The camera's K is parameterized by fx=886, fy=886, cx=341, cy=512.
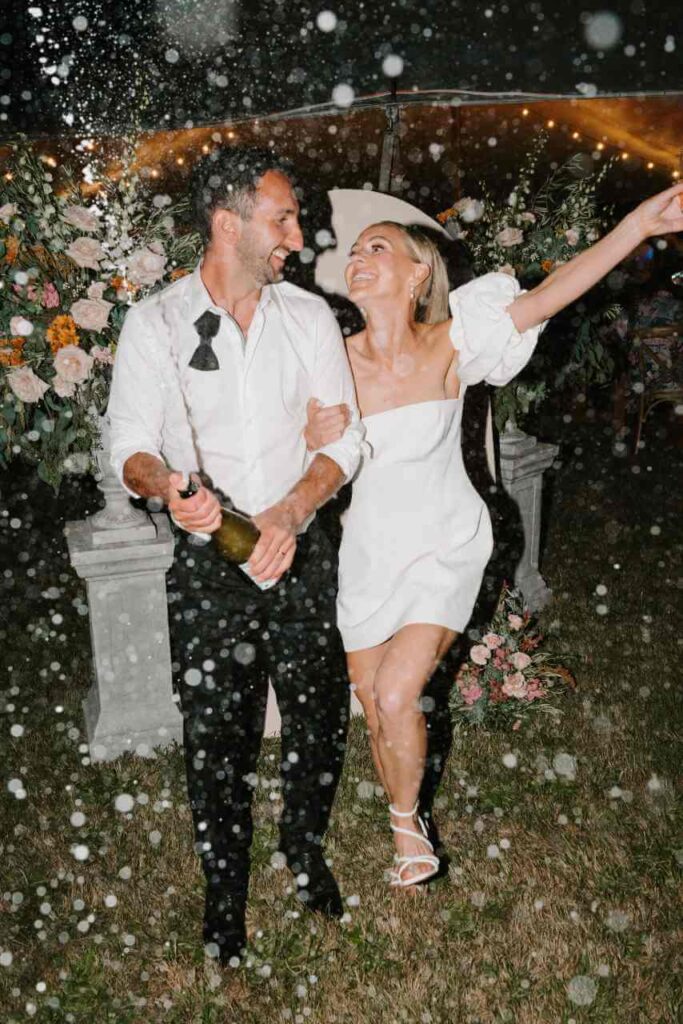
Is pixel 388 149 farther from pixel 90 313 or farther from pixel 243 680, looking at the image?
pixel 243 680

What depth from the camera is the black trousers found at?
2.72 metres

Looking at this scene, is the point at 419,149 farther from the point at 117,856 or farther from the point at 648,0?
the point at 117,856

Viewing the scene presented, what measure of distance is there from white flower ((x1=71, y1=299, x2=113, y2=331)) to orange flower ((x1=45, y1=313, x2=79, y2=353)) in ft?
0.17

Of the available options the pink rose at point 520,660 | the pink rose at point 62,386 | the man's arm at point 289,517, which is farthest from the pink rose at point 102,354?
the pink rose at point 520,660

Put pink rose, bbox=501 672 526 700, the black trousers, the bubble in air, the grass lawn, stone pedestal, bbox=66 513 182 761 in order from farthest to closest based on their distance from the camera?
the bubble in air → pink rose, bbox=501 672 526 700 → stone pedestal, bbox=66 513 182 761 → the grass lawn → the black trousers

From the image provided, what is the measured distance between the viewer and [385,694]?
2926mm

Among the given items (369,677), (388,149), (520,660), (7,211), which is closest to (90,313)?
(7,211)

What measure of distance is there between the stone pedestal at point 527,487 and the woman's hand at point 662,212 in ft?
8.90

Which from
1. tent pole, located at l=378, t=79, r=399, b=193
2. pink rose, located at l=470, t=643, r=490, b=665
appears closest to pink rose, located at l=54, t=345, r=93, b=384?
pink rose, located at l=470, t=643, r=490, b=665

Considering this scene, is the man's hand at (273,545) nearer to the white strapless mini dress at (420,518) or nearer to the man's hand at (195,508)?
the man's hand at (195,508)

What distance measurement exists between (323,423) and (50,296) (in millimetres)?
1552

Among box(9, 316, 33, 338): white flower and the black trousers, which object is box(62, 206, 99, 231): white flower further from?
the black trousers

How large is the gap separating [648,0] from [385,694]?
380cm

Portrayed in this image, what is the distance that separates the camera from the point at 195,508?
2.21m
